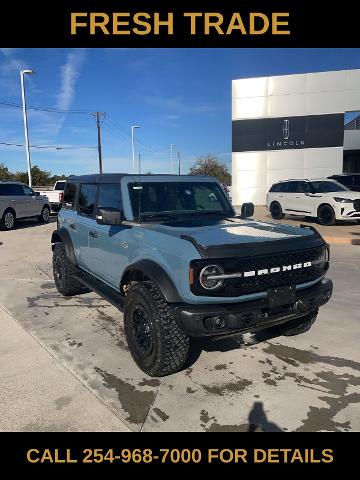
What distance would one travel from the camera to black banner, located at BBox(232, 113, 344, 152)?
21.7 m

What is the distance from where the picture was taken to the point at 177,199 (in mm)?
4211

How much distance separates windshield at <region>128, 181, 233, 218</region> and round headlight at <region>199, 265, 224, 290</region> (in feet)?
4.33

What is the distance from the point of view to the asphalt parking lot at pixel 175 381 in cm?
263

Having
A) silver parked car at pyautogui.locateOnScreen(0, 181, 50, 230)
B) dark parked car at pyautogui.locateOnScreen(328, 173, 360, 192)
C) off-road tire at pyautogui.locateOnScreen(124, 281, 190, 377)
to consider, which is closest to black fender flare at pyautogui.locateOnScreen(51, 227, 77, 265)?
off-road tire at pyautogui.locateOnScreen(124, 281, 190, 377)

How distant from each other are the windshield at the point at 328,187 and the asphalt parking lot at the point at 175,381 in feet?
29.9

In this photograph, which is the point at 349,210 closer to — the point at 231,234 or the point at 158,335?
the point at 231,234

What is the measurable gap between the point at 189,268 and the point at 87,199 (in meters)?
2.67

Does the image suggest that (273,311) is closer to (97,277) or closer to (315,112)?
(97,277)

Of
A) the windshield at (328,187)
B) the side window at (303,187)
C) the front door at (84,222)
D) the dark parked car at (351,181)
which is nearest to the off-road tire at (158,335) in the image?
the front door at (84,222)

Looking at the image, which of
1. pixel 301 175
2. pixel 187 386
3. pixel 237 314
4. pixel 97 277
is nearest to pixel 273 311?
pixel 237 314

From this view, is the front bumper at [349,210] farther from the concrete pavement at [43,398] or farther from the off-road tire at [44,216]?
the off-road tire at [44,216]

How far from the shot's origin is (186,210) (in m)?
4.16

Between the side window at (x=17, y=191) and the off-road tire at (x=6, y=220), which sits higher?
the side window at (x=17, y=191)
